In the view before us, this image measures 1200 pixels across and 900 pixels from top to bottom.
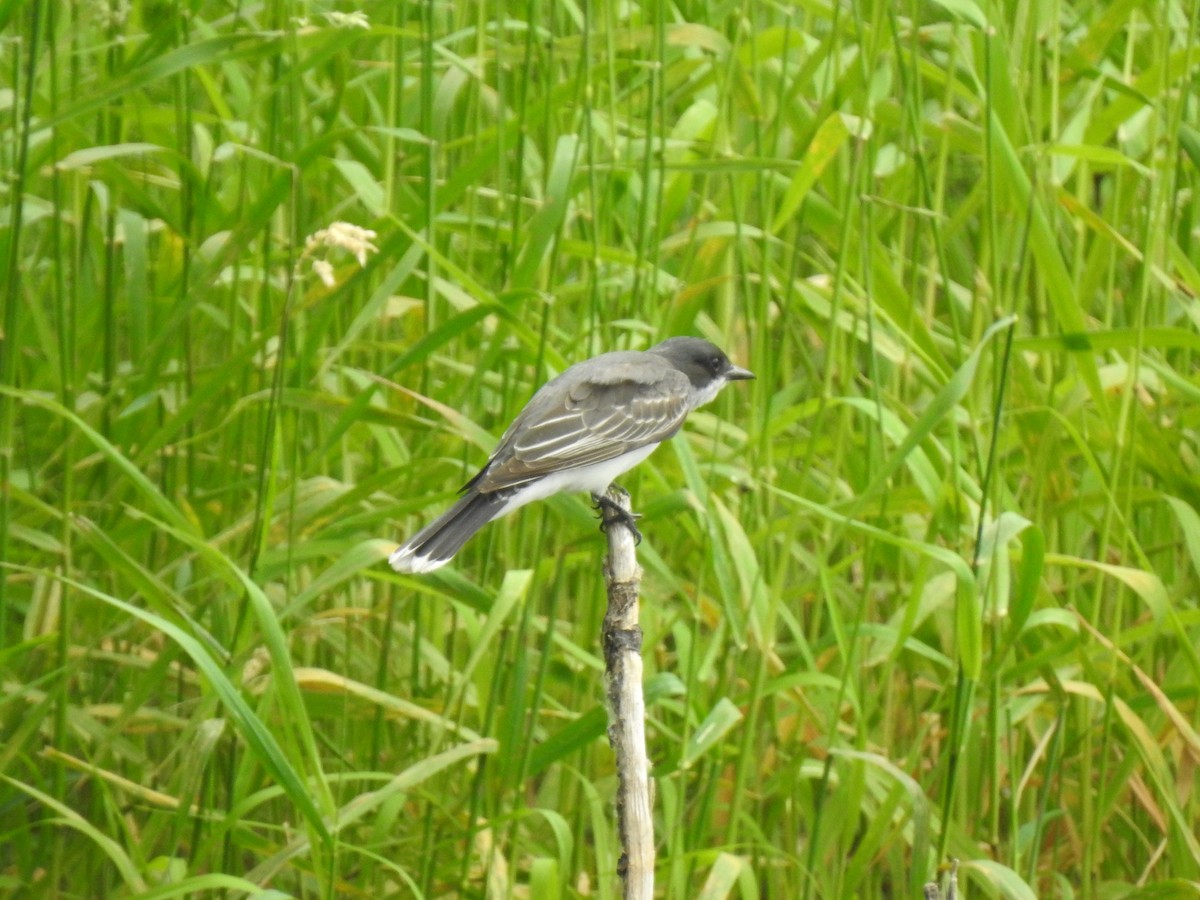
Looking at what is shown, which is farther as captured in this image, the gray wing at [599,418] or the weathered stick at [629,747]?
the gray wing at [599,418]

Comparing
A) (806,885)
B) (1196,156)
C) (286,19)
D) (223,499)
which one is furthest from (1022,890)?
(286,19)

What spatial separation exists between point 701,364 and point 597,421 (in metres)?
0.34

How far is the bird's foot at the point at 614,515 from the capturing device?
9.89 ft

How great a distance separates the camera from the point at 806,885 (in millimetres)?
3189

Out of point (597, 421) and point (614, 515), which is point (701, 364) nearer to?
point (597, 421)

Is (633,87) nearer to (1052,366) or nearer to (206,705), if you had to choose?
(1052,366)

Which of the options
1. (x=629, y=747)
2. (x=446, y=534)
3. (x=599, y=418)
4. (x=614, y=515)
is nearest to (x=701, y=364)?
(x=599, y=418)

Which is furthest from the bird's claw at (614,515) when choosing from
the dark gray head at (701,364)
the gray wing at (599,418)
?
the dark gray head at (701,364)

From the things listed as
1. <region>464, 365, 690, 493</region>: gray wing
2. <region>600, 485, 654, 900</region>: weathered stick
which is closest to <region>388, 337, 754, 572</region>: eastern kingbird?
<region>464, 365, 690, 493</region>: gray wing

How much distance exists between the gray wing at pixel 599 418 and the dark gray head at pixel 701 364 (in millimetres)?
48

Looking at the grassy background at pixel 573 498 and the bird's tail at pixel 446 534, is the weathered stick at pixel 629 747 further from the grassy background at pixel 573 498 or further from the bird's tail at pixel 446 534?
the bird's tail at pixel 446 534

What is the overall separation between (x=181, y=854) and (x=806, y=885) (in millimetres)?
1511

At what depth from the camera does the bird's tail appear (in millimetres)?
2719

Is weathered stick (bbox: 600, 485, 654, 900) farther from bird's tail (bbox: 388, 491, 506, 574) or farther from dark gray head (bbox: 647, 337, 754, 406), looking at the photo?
dark gray head (bbox: 647, 337, 754, 406)
